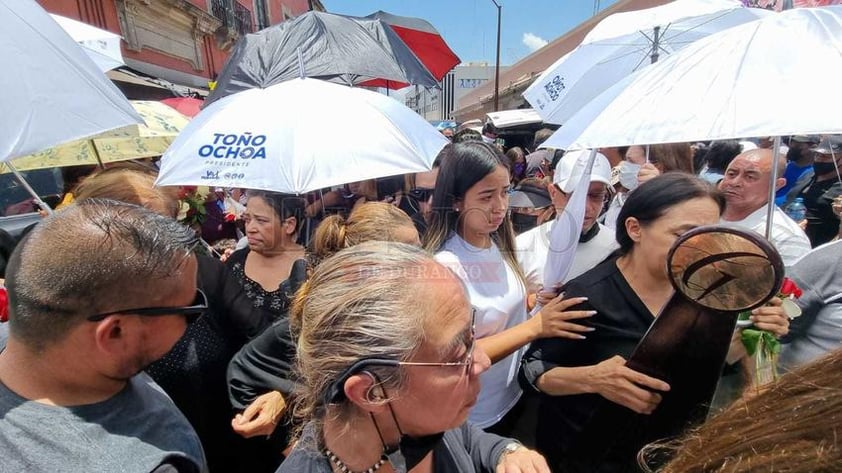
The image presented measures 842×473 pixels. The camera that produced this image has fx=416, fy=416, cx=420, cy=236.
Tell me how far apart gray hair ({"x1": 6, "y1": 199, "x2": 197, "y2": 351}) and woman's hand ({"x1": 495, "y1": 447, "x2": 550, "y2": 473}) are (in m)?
0.98

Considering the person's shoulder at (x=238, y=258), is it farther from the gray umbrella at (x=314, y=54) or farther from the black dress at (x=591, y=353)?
the black dress at (x=591, y=353)

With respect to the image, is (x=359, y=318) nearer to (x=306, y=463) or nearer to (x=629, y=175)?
(x=306, y=463)

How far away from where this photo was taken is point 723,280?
1.08 meters

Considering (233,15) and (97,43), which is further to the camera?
(233,15)

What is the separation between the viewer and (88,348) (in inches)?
36.8

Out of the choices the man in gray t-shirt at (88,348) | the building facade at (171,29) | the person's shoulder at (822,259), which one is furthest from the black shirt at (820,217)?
the building facade at (171,29)

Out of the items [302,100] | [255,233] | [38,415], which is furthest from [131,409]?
[302,100]

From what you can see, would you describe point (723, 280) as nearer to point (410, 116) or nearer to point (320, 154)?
point (320, 154)

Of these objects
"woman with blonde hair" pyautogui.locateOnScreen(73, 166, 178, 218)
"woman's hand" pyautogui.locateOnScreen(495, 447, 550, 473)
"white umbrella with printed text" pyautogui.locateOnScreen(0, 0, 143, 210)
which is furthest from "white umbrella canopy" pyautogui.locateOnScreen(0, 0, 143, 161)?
"woman's hand" pyautogui.locateOnScreen(495, 447, 550, 473)

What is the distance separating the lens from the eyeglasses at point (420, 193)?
3.31 m

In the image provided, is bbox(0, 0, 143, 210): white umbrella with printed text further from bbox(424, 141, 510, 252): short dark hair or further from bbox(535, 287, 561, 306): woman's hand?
bbox(535, 287, 561, 306): woman's hand

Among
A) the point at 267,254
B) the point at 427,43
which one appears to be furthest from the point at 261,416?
the point at 427,43

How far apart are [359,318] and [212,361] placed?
1046 mm

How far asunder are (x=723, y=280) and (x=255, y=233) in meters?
1.98
